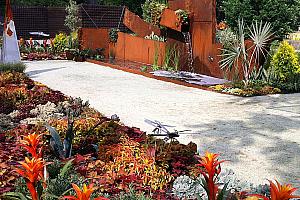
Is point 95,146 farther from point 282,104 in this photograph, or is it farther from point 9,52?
point 9,52

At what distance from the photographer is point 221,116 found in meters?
7.30

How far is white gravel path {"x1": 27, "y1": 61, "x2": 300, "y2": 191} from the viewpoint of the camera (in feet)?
16.0

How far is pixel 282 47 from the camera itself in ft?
33.0

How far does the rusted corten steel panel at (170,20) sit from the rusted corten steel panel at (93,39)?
260 inches

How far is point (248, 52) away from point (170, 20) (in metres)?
3.12

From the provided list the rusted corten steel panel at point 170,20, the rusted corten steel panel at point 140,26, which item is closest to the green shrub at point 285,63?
the rusted corten steel panel at point 170,20

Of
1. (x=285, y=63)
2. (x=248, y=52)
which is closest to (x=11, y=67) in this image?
(x=248, y=52)

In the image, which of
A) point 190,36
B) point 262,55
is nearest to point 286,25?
point 190,36

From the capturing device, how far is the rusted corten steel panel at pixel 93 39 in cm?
1934

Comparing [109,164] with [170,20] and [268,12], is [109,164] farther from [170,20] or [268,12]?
[268,12]

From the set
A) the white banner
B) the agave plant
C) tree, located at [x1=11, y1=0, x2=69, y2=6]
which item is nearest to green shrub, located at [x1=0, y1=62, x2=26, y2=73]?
the white banner

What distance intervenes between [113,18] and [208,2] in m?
11.8

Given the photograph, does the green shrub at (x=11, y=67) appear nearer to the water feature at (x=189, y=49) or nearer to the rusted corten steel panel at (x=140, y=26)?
the water feature at (x=189, y=49)

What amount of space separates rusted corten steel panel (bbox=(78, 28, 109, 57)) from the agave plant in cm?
946
